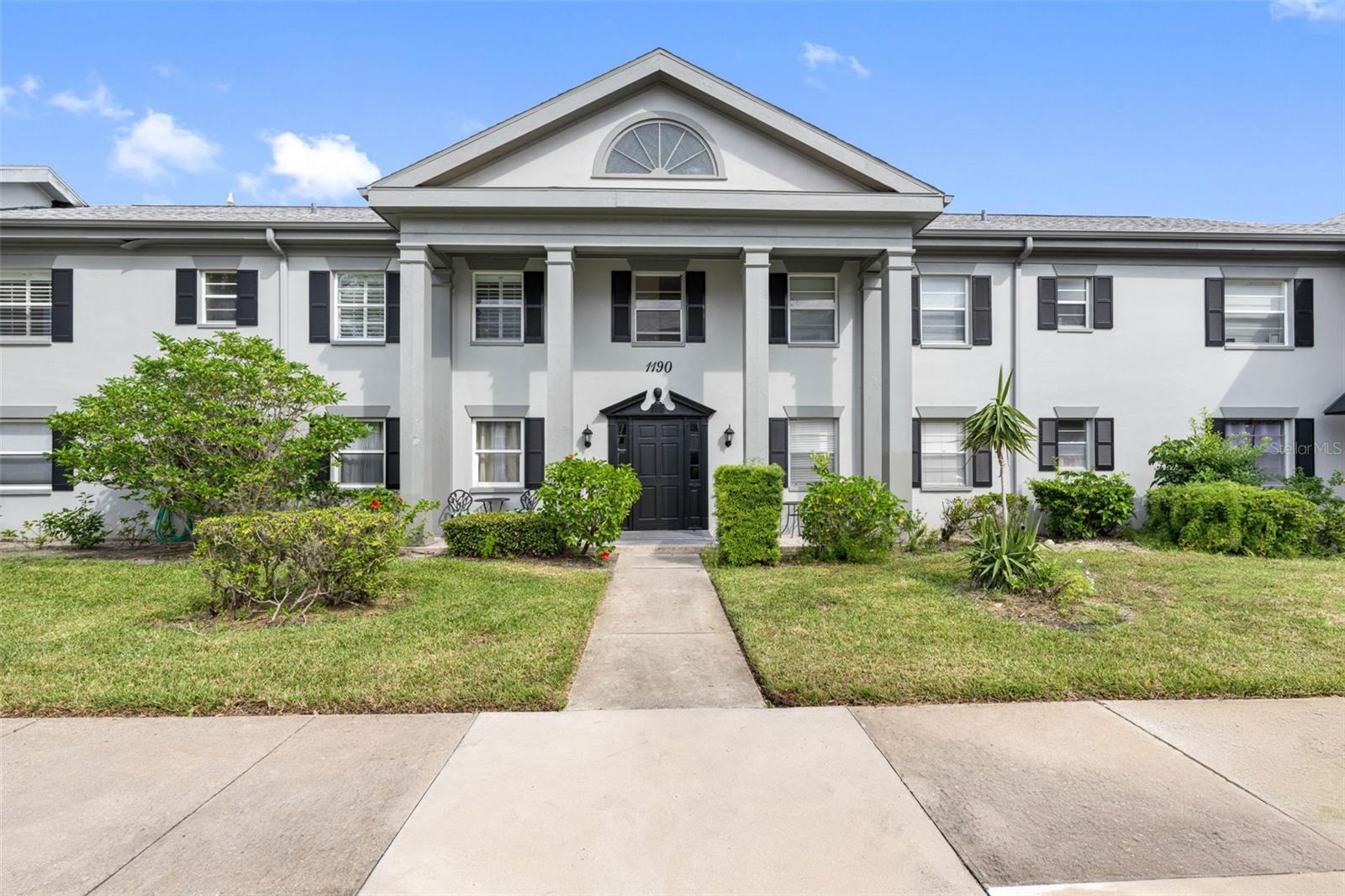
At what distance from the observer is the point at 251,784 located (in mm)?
3566

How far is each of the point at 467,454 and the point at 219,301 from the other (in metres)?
6.07

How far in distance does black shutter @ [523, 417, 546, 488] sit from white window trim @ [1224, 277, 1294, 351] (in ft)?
48.5

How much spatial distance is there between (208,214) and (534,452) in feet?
29.9

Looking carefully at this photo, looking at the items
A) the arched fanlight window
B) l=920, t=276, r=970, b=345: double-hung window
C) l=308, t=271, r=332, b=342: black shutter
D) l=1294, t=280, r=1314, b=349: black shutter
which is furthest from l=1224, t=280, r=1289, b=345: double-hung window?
l=308, t=271, r=332, b=342: black shutter

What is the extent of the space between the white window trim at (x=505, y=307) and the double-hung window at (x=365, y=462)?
8.93 ft

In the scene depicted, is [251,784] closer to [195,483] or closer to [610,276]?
[195,483]

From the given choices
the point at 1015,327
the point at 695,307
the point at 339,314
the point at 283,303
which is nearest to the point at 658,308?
the point at 695,307

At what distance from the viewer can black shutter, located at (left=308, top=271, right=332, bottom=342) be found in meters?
13.3

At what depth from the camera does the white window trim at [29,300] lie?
13.2m

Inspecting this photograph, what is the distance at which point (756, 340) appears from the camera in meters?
12.2

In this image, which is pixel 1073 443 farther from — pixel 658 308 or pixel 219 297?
pixel 219 297

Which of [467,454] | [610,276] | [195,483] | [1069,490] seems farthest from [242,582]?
[1069,490]

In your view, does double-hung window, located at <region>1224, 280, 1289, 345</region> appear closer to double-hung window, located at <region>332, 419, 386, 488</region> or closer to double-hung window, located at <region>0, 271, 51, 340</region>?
double-hung window, located at <region>332, 419, 386, 488</region>

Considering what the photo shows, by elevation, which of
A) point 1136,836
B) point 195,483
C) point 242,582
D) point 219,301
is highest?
point 219,301
